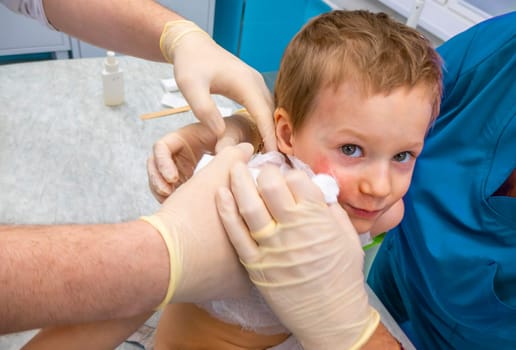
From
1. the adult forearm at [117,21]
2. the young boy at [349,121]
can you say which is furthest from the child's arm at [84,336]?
the adult forearm at [117,21]

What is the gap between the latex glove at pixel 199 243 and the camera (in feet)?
2.05

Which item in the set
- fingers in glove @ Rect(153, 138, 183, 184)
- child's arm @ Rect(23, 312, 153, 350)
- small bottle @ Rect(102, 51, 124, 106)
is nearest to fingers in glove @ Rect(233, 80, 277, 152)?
fingers in glove @ Rect(153, 138, 183, 184)

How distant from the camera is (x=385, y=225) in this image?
1.00m

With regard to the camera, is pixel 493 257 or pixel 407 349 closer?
pixel 493 257

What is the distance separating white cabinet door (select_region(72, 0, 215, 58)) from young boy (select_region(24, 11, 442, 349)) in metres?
2.23

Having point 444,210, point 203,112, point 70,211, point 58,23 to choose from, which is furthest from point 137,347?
point 58,23

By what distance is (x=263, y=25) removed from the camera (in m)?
2.96

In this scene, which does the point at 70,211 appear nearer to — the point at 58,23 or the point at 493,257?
the point at 58,23

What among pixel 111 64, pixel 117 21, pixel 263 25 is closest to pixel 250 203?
pixel 117 21

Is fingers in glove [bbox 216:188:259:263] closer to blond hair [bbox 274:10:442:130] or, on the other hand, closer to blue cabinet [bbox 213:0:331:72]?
blond hair [bbox 274:10:442:130]

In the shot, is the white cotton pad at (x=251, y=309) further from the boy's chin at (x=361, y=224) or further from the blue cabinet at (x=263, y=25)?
the blue cabinet at (x=263, y=25)

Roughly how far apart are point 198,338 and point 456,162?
2.47 feet

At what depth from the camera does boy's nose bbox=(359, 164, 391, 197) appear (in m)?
0.79

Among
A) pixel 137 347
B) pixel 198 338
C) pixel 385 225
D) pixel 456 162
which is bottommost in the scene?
pixel 137 347
